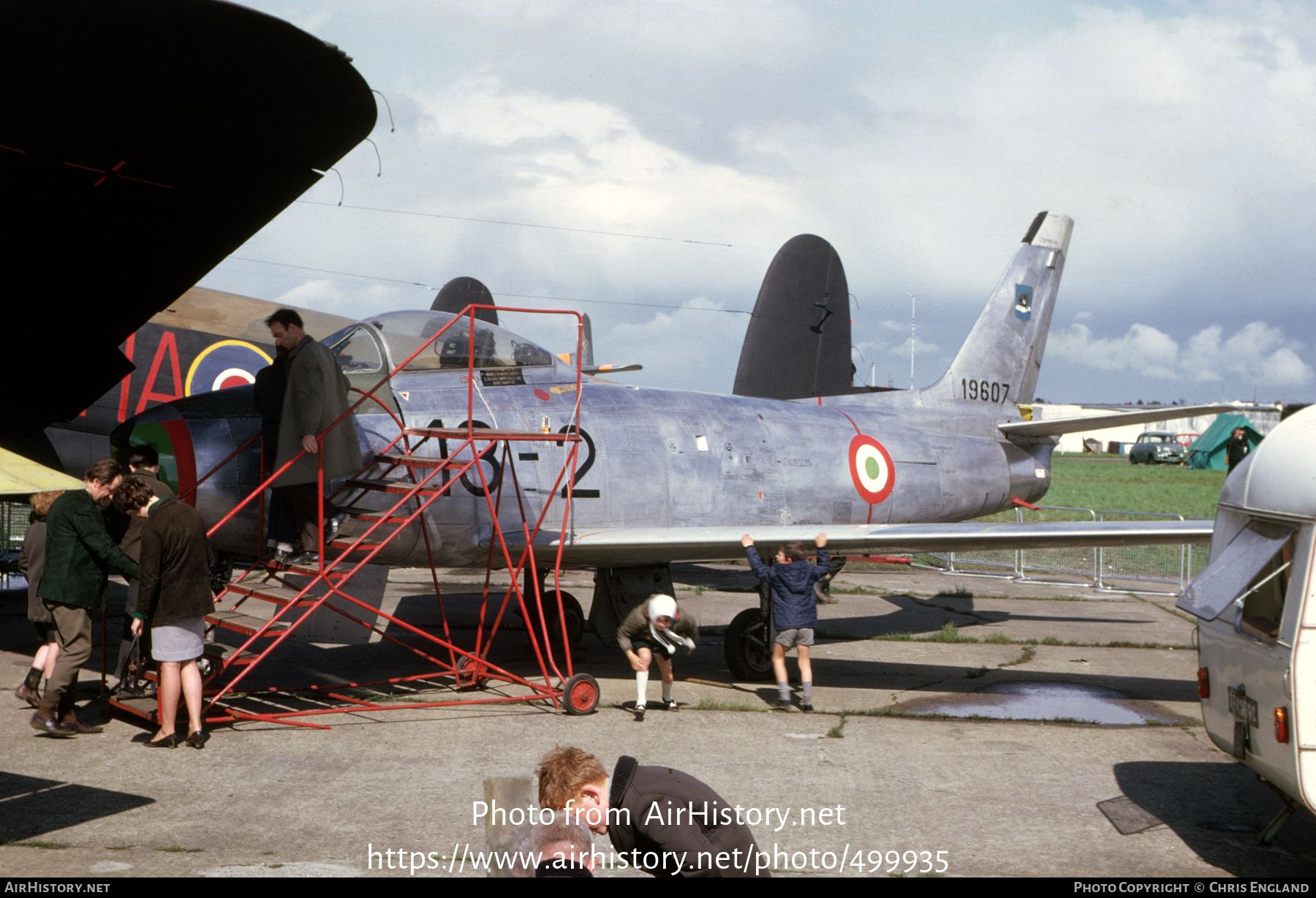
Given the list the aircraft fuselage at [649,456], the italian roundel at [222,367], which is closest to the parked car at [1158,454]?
the aircraft fuselage at [649,456]

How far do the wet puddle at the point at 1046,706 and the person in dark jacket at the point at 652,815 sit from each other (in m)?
5.70

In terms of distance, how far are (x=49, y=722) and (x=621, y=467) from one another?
5378mm

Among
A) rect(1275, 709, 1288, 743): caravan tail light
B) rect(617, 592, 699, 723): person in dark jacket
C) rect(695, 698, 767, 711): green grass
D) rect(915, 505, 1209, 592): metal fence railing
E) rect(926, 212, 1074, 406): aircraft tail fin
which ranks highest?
rect(926, 212, 1074, 406): aircraft tail fin

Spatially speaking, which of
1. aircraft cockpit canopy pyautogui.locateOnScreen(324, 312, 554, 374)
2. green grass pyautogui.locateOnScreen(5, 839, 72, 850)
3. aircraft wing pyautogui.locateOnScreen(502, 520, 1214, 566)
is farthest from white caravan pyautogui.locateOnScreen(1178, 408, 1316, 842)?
aircraft cockpit canopy pyautogui.locateOnScreen(324, 312, 554, 374)

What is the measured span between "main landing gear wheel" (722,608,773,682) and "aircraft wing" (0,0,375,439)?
582cm

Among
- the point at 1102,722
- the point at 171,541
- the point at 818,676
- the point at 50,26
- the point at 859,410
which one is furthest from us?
the point at 859,410

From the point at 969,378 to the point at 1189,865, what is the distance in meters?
10.1

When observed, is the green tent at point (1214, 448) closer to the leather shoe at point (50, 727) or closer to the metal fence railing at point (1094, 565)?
the metal fence railing at point (1094, 565)

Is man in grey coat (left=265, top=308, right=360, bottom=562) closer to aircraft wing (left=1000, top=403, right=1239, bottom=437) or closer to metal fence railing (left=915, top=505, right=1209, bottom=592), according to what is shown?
aircraft wing (left=1000, top=403, right=1239, bottom=437)

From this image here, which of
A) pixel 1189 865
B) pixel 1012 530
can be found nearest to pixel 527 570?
pixel 1012 530

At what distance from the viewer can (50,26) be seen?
634 centimetres

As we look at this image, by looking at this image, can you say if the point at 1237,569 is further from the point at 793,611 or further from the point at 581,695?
the point at 581,695

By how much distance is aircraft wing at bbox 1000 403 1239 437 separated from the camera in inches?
453

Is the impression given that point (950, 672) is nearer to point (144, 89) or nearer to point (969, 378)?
point (969, 378)
